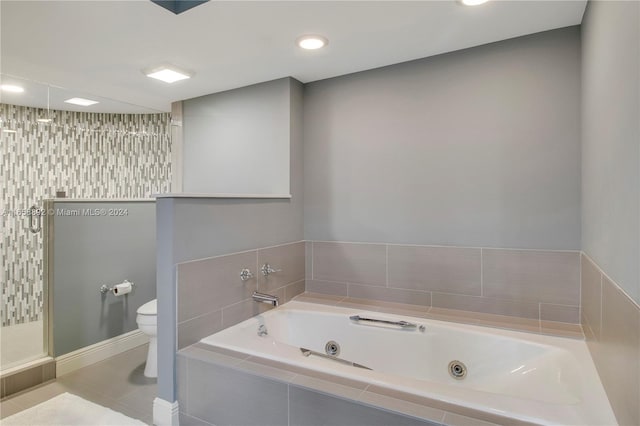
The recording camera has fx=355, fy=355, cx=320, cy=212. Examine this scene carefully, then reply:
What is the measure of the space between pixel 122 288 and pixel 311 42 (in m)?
2.45

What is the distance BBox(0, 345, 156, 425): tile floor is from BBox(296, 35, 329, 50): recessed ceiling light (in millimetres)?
2453

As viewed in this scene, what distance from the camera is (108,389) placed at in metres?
2.40

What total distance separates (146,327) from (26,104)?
2.09 metres

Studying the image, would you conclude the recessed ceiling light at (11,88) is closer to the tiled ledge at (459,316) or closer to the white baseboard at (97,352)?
the white baseboard at (97,352)

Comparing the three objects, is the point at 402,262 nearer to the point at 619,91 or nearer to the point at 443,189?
the point at 443,189

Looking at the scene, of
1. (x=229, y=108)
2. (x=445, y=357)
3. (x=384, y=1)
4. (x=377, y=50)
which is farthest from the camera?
(x=229, y=108)

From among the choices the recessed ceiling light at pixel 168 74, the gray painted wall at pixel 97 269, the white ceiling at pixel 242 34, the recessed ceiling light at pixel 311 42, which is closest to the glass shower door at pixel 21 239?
the gray painted wall at pixel 97 269

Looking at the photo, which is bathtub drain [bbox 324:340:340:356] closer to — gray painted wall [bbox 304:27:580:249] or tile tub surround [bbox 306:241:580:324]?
tile tub surround [bbox 306:241:580:324]

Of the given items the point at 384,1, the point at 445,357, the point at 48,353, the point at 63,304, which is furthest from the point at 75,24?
the point at 445,357

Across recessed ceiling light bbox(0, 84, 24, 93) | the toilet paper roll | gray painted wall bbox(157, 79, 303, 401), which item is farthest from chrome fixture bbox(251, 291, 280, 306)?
recessed ceiling light bbox(0, 84, 24, 93)

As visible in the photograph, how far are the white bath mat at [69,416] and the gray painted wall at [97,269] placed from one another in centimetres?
56

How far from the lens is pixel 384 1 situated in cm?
183

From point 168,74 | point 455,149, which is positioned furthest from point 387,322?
point 168,74

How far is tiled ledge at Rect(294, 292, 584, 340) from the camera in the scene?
6.85 ft
